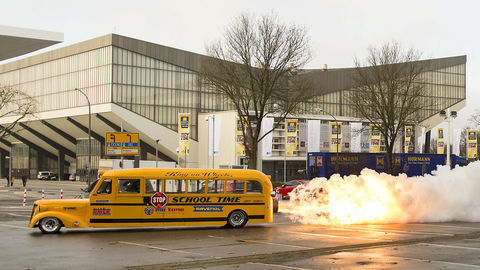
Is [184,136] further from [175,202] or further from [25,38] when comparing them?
[175,202]

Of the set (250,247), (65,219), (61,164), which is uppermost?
(65,219)

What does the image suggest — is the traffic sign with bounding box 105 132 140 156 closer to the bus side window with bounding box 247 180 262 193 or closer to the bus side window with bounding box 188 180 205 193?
the bus side window with bounding box 188 180 205 193

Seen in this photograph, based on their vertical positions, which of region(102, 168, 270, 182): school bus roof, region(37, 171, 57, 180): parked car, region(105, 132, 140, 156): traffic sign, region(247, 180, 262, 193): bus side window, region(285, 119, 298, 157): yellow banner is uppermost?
region(285, 119, 298, 157): yellow banner

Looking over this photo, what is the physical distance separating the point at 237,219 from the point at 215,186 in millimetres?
1527

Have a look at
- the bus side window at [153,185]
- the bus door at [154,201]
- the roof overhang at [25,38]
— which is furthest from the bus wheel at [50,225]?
the roof overhang at [25,38]

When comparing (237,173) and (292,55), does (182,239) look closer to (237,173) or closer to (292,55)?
(237,173)

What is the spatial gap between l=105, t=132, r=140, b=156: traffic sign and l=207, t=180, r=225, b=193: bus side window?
17220mm

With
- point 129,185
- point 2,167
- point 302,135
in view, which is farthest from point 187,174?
point 2,167

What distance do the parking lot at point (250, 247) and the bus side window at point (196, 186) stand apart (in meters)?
1.46

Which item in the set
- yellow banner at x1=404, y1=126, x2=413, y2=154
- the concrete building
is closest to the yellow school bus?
yellow banner at x1=404, y1=126, x2=413, y2=154

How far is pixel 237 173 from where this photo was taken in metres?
22.5

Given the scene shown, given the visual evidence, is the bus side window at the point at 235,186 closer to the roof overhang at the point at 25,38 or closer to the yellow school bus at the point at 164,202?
the yellow school bus at the point at 164,202

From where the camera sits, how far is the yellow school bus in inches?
808

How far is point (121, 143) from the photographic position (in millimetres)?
38719
